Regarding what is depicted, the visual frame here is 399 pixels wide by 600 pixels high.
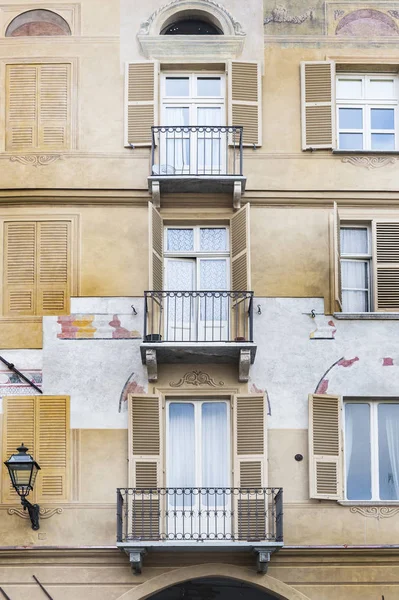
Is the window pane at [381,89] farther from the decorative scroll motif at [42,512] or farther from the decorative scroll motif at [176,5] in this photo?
the decorative scroll motif at [42,512]

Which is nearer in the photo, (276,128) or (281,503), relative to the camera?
(281,503)

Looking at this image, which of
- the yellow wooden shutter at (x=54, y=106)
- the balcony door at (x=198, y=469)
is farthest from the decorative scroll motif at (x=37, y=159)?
the balcony door at (x=198, y=469)

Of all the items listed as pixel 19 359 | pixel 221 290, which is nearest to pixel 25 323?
pixel 19 359

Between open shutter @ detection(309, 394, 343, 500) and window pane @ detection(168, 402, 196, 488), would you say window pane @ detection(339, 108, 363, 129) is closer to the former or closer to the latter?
open shutter @ detection(309, 394, 343, 500)

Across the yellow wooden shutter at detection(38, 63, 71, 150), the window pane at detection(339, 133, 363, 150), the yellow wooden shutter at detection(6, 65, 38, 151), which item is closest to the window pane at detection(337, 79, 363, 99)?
the window pane at detection(339, 133, 363, 150)

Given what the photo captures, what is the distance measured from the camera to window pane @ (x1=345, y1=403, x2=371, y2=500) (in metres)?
24.1

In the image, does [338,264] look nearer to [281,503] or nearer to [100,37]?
[281,503]

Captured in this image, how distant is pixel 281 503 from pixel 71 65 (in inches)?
332

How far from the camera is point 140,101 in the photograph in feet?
83.6

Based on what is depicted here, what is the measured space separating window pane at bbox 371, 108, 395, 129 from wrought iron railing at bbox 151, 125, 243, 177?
245 cm

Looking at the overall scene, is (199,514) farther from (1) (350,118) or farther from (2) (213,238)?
(1) (350,118)

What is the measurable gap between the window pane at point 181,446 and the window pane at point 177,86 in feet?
18.2

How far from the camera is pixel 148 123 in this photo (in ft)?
83.2

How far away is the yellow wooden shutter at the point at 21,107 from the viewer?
1001 inches
